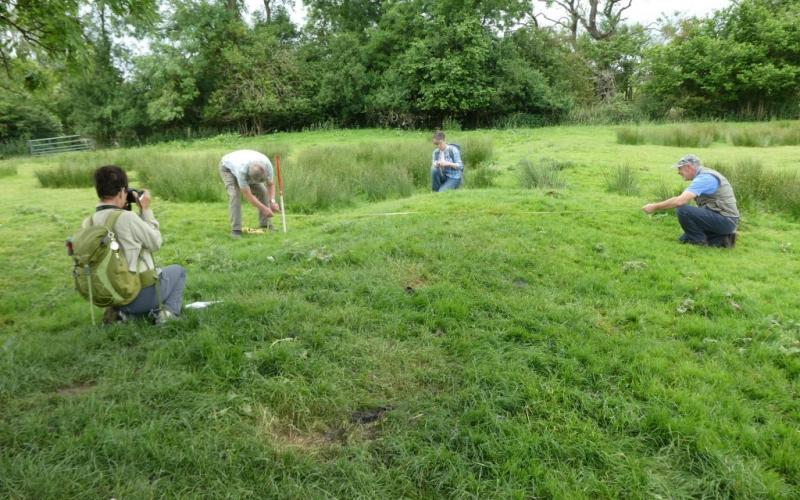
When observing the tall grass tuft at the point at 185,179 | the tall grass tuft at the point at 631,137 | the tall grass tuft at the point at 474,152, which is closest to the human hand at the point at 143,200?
the tall grass tuft at the point at 185,179

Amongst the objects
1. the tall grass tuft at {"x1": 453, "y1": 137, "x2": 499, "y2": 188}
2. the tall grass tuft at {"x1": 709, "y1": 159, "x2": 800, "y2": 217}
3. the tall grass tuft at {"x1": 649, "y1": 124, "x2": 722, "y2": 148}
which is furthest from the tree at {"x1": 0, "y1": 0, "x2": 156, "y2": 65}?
the tall grass tuft at {"x1": 649, "y1": 124, "x2": 722, "y2": 148}

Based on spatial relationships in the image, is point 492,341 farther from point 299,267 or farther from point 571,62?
point 571,62

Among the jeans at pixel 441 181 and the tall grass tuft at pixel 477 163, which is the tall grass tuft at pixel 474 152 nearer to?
the tall grass tuft at pixel 477 163

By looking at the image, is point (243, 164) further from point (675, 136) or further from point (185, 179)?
point (675, 136)

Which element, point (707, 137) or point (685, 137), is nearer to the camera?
point (707, 137)

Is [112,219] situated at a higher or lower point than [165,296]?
higher

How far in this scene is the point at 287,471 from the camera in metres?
2.78

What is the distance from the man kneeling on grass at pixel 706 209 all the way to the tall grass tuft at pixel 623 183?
304 centimetres

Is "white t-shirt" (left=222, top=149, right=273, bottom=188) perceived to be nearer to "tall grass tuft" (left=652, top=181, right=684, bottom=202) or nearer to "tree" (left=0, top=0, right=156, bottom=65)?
"tree" (left=0, top=0, right=156, bottom=65)

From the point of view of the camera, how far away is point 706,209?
266 inches

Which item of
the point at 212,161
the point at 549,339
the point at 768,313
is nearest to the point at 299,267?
the point at 549,339

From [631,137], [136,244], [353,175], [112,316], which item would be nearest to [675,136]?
[631,137]

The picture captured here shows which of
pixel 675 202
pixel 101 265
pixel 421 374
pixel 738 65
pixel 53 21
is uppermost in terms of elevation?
pixel 738 65

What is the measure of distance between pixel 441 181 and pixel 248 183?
4307mm
